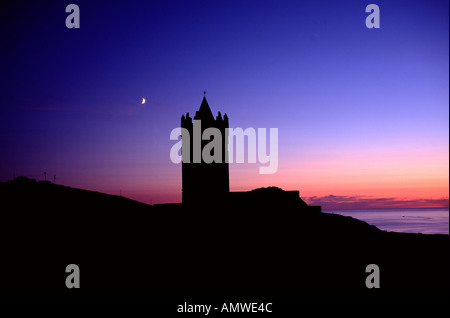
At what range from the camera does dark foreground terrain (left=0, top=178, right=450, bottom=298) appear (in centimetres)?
3039

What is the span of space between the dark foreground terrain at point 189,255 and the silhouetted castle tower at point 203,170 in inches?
232

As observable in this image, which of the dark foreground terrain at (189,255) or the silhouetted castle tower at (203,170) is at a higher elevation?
the silhouetted castle tower at (203,170)

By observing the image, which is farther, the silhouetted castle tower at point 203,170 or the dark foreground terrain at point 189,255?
the silhouetted castle tower at point 203,170

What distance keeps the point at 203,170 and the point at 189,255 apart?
14425 mm

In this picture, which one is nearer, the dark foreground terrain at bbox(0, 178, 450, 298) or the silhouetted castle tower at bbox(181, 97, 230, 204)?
the dark foreground terrain at bbox(0, 178, 450, 298)

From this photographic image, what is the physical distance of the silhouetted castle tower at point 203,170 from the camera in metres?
45.4

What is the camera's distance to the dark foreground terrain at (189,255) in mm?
30391

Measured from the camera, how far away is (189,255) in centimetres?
3431

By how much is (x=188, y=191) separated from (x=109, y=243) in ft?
40.1

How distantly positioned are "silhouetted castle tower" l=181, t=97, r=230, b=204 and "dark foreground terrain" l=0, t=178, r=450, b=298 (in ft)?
19.4

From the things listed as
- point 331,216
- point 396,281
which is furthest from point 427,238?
point 396,281

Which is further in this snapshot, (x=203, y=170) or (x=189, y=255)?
(x=203, y=170)

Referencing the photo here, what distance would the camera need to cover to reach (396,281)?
46.4 meters

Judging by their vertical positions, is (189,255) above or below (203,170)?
below
